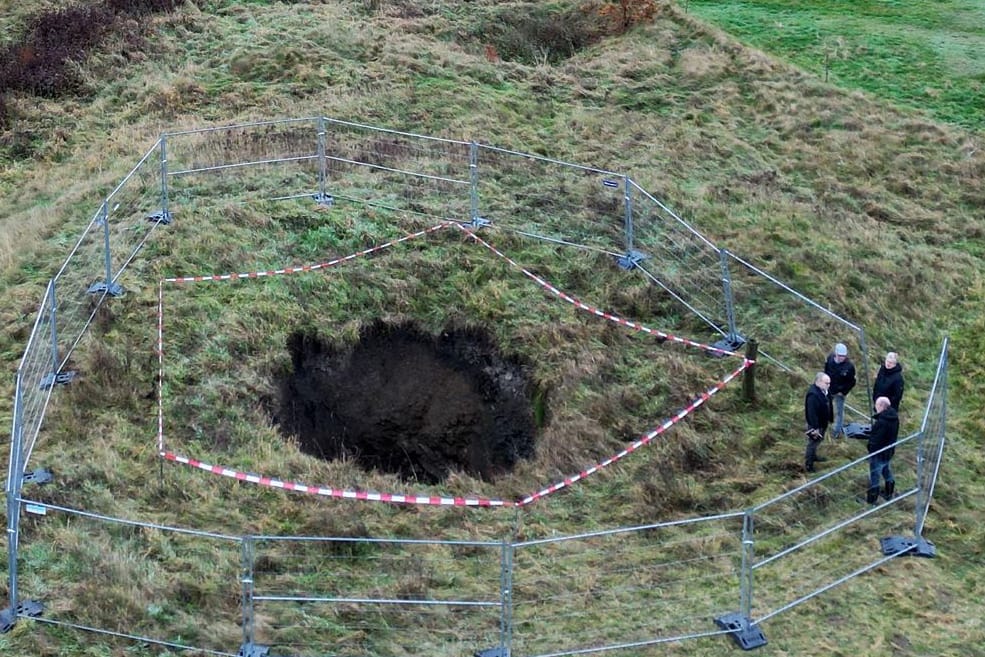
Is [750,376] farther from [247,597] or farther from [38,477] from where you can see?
[38,477]

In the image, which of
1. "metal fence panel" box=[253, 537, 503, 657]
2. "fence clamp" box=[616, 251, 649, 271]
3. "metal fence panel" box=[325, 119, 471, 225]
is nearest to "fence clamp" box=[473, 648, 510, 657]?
"metal fence panel" box=[253, 537, 503, 657]

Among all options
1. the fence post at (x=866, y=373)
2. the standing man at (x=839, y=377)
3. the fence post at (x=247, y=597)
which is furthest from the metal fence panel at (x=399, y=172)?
the fence post at (x=247, y=597)

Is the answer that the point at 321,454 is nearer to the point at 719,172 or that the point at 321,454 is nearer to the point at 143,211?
the point at 143,211

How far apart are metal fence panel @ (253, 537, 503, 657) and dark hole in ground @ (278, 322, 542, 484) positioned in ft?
10.2

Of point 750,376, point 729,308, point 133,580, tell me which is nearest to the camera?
point 133,580

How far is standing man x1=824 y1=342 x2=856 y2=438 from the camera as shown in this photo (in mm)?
15195

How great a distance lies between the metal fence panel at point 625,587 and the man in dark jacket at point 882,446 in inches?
66.9

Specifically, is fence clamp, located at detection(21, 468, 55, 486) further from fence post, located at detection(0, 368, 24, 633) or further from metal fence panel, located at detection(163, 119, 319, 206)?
metal fence panel, located at detection(163, 119, 319, 206)

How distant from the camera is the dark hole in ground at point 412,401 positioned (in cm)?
1705

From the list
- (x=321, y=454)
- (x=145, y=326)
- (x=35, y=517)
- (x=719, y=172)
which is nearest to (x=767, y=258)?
(x=719, y=172)

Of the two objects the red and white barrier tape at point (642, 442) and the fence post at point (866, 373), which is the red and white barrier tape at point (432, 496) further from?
the fence post at point (866, 373)

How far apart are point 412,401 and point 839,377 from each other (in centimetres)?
632

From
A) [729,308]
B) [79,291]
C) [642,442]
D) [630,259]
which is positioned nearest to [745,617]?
[642,442]

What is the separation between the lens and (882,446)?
13.9 meters
